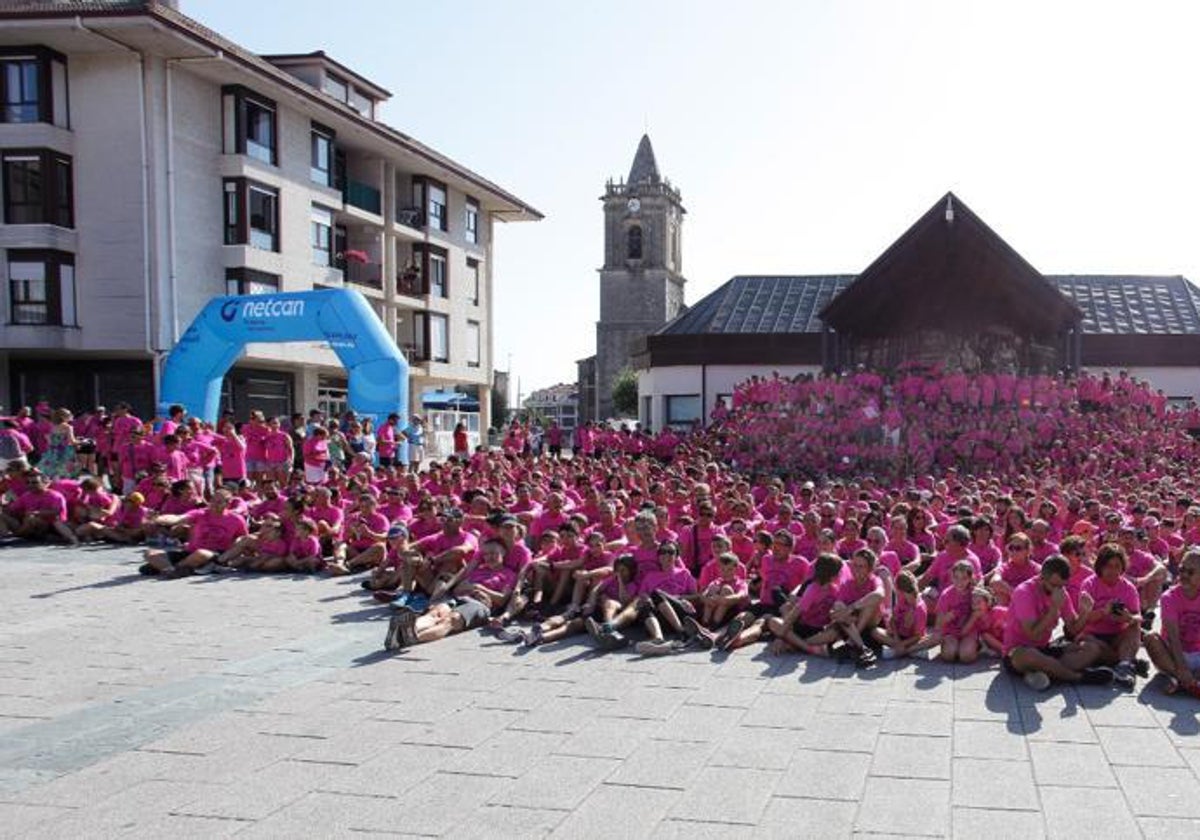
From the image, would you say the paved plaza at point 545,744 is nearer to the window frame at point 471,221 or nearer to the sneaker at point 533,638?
the sneaker at point 533,638

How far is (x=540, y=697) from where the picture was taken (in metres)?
7.25

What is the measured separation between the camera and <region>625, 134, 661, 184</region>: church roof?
257 ft

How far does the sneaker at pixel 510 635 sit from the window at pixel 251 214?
24.5 meters

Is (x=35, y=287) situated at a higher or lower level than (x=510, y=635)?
higher

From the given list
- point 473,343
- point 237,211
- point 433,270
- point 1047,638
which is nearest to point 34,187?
point 237,211

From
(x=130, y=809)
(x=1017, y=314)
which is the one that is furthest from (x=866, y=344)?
(x=130, y=809)

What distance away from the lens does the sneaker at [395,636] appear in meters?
8.56

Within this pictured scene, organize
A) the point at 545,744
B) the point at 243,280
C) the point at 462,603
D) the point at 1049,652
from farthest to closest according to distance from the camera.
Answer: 1. the point at 243,280
2. the point at 462,603
3. the point at 1049,652
4. the point at 545,744

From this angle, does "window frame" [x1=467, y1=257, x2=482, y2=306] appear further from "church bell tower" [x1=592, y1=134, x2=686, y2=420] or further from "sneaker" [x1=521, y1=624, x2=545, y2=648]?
"sneaker" [x1=521, y1=624, x2=545, y2=648]

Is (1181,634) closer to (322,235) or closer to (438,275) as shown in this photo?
(322,235)

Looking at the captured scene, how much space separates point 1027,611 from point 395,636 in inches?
199

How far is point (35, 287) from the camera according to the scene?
2778cm

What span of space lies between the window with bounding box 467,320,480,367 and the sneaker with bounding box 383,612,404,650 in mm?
36047

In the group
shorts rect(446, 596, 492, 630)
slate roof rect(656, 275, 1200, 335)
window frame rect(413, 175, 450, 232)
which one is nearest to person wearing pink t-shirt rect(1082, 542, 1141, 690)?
shorts rect(446, 596, 492, 630)
